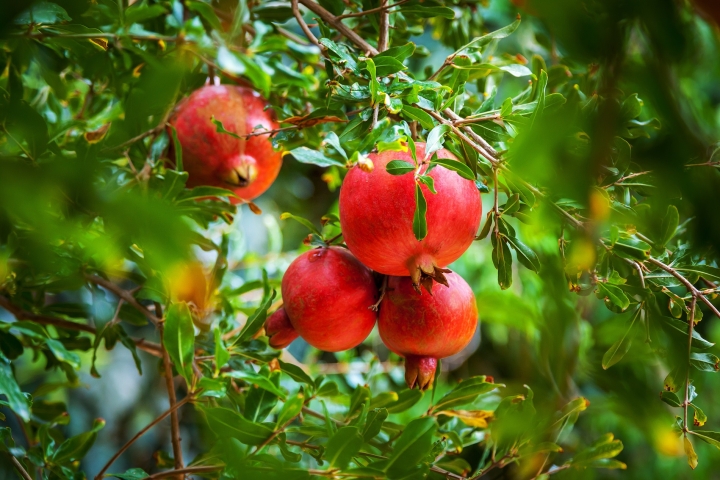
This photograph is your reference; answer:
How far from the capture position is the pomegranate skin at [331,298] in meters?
0.76

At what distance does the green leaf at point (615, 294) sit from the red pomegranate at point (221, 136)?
49 centimetres

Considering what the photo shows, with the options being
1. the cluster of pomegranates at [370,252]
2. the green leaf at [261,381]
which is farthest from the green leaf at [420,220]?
the green leaf at [261,381]

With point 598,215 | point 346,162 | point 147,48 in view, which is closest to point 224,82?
point 147,48

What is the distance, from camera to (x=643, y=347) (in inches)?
29.4

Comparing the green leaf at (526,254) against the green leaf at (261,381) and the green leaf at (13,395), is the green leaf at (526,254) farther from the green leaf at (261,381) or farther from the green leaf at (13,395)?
the green leaf at (13,395)

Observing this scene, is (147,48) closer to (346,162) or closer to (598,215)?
(346,162)

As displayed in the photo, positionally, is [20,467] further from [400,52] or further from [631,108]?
[631,108]

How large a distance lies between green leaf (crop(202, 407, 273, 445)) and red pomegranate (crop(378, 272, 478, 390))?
0.19m

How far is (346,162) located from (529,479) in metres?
0.49

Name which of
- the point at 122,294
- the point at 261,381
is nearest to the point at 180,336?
the point at 261,381

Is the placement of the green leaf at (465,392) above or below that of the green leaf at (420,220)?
below

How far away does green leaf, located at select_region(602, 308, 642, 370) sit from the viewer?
0.70m

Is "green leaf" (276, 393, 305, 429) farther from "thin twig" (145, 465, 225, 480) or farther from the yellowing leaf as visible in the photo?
the yellowing leaf

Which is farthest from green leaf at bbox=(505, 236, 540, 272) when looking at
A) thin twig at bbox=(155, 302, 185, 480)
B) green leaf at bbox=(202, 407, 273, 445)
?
thin twig at bbox=(155, 302, 185, 480)
